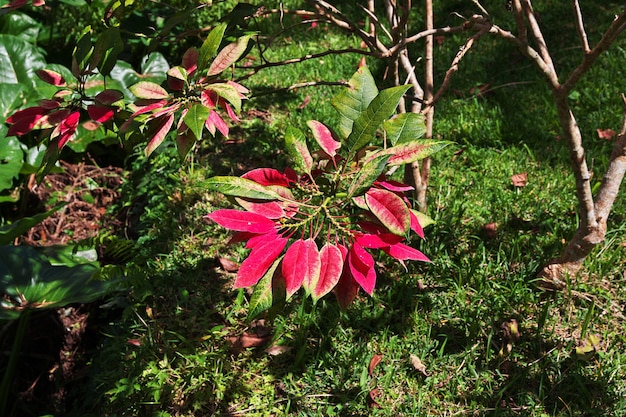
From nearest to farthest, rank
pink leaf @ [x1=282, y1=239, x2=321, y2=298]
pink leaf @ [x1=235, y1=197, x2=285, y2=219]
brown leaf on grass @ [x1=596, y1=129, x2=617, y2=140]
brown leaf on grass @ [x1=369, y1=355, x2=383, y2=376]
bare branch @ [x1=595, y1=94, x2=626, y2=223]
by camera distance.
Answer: pink leaf @ [x1=282, y1=239, x2=321, y2=298] < pink leaf @ [x1=235, y1=197, x2=285, y2=219] < bare branch @ [x1=595, y1=94, x2=626, y2=223] < brown leaf on grass @ [x1=369, y1=355, x2=383, y2=376] < brown leaf on grass @ [x1=596, y1=129, x2=617, y2=140]

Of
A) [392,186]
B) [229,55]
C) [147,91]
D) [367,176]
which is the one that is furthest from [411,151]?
[147,91]

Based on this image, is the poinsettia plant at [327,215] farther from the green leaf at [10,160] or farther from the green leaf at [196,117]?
the green leaf at [10,160]

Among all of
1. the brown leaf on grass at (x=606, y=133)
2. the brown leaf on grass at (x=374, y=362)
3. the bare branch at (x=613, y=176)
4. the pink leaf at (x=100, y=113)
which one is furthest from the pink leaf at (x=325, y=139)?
the brown leaf on grass at (x=606, y=133)

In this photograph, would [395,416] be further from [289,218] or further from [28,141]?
[28,141]

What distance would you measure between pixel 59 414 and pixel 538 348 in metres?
2.03

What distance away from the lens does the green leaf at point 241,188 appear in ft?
4.17

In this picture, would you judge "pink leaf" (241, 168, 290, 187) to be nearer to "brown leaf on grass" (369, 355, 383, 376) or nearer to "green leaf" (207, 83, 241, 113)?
"green leaf" (207, 83, 241, 113)

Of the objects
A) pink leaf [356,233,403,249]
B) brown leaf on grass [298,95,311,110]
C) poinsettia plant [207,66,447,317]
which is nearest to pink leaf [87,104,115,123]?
poinsettia plant [207,66,447,317]

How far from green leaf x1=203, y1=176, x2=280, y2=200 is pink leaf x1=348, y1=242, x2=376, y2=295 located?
205mm

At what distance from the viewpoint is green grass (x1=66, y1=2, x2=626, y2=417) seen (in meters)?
2.13

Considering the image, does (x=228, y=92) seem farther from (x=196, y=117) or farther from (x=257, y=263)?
(x=257, y=263)

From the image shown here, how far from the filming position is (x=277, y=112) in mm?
3707

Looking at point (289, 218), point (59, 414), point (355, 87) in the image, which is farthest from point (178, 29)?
point (289, 218)

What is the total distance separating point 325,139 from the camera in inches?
58.2
